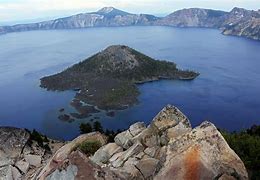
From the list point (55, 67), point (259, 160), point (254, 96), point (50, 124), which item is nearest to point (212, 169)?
point (259, 160)

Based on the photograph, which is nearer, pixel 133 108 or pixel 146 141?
pixel 146 141

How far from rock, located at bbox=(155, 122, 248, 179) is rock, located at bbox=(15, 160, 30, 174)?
20.1 meters

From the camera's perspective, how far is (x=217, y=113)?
110375 mm

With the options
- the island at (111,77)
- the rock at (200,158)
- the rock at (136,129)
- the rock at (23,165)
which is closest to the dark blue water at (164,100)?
the island at (111,77)

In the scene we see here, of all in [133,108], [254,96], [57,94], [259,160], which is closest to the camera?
[259,160]

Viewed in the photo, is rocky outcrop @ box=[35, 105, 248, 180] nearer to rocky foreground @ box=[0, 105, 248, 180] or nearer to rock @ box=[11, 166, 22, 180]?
rocky foreground @ box=[0, 105, 248, 180]

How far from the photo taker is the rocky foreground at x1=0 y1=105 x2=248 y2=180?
64.7 feet

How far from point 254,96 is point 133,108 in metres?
41.9

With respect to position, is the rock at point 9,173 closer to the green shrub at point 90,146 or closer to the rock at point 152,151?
the green shrub at point 90,146

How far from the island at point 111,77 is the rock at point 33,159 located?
74661 millimetres

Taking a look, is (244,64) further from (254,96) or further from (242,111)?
(242,111)

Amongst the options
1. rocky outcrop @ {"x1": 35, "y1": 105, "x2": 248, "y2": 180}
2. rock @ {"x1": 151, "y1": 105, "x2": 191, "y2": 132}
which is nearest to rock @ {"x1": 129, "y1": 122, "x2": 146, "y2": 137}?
rock @ {"x1": 151, "y1": 105, "x2": 191, "y2": 132}

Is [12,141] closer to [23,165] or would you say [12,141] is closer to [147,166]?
[23,165]

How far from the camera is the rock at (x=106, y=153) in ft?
105
